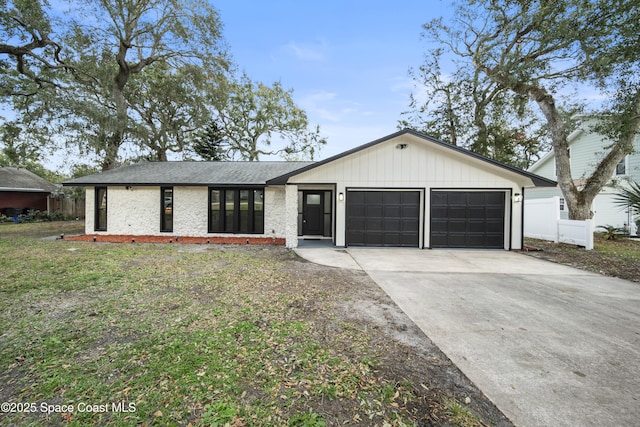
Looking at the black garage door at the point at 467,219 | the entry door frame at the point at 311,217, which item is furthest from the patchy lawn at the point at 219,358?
the entry door frame at the point at 311,217

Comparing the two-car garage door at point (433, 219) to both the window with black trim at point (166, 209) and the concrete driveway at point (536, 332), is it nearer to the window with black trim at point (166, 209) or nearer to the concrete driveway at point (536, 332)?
the concrete driveway at point (536, 332)

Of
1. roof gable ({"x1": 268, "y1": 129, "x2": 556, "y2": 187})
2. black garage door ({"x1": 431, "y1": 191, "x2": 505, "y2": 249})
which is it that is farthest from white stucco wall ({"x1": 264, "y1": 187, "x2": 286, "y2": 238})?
black garage door ({"x1": 431, "y1": 191, "x2": 505, "y2": 249})

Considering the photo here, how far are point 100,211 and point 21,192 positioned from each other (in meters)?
13.4

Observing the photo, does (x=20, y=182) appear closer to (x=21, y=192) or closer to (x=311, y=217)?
(x=21, y=192)

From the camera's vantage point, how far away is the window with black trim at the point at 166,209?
11672 mm

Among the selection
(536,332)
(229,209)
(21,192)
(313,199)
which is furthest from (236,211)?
(21,192)

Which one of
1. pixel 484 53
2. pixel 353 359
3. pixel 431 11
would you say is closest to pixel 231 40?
pixel 431 11

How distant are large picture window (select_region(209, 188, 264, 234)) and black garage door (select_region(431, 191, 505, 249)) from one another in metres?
6.91

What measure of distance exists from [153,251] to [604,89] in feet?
54.7

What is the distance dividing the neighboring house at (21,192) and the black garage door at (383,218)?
74.8ft

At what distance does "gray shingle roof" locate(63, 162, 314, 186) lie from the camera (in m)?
11.3

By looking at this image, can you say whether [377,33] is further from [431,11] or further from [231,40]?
[231,40]

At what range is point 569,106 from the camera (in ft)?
40.4

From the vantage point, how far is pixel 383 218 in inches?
392
